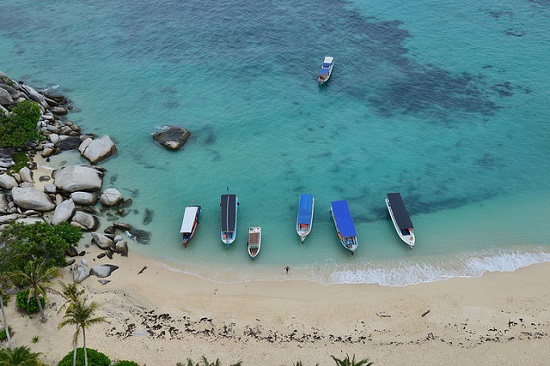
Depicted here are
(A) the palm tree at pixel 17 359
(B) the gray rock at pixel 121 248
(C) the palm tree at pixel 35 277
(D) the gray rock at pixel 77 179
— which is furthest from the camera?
(D) the gray rock at pixel 77 179

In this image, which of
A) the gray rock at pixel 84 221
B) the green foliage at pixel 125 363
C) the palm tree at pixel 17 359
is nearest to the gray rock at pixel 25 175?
the gray rock at pixel 84 221

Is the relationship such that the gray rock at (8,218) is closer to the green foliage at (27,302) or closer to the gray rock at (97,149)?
the green foliage at (27,302)

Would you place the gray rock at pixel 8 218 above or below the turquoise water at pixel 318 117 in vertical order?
above

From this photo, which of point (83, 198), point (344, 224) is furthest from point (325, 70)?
point (83, 198)

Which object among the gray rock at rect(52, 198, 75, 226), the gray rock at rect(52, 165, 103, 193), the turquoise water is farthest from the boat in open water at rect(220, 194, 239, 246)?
the gray rock at rect(52, 198, 75, 226)

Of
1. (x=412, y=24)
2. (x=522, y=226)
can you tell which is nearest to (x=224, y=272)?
(x=522, y=226)

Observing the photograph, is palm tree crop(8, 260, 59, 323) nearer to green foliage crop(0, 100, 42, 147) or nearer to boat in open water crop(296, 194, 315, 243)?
green foliage crop(0, 100, 42, 147)

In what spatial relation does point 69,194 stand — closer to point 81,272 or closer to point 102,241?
point 102,241
